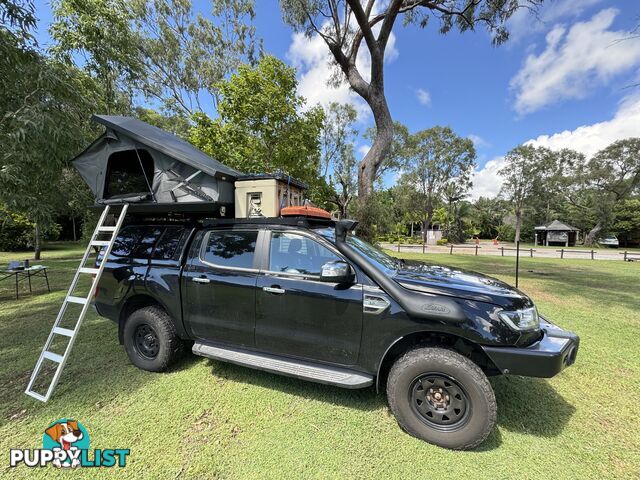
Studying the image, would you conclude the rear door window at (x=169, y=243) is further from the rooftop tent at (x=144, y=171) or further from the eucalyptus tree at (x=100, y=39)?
the eucalyptus tree at (x=100, y=39)

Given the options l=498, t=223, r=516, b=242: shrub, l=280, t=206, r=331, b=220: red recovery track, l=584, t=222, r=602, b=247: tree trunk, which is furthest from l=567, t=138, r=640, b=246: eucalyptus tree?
l=280, t=206, r=331, b=220: red recovery track

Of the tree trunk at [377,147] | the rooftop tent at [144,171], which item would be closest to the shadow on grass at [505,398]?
the rooftop tent at [144,171]

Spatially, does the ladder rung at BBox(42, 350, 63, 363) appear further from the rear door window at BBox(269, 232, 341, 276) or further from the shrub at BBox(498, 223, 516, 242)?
the shrub at BBox(498, 223, 516, 242)

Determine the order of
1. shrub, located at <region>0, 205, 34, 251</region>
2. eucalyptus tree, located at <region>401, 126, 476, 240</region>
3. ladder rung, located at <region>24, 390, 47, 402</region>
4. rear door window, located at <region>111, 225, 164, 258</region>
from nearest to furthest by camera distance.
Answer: ladder rung, located at <region>24, 390, 47, 402</region>
rear door window, located at <region>111, 225, 164, 258</region>
shrub, located at <region>0, 205, 34, 251</region>
eucalyptus tree, located at <region>401, 126, 476, 240</region>

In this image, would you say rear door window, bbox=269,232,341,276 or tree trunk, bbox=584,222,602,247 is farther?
tree trunk, bbox=584,222,602,247

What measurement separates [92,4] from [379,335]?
10.8m

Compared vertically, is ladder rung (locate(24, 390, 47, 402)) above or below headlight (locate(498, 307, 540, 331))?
below

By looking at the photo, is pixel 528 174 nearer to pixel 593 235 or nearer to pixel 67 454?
pixel 593 235

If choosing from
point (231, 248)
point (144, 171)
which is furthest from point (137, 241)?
point (231, 248)

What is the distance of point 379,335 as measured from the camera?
2432 millimetres

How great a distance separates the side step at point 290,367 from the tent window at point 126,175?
243cm

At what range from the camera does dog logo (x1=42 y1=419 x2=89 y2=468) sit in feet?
7.06

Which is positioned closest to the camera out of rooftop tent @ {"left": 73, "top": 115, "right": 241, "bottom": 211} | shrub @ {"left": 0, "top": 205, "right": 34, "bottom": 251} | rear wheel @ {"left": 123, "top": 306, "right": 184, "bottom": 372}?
rear wheel @ {"left": 123, "top": 306, "right": 184, "bottom": 372}

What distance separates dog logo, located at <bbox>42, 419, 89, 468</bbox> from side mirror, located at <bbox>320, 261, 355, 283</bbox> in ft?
7.80
